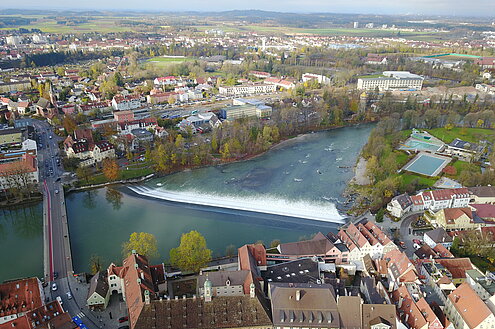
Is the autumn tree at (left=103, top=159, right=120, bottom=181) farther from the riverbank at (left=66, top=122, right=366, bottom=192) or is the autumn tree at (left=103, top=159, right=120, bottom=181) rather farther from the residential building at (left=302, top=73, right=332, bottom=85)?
the residential building at (left=302, top=73, right=332, bottom=85)

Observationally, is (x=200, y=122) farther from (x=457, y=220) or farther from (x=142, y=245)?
(x=457, y=220)

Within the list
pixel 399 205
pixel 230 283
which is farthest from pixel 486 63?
pixel 230 283

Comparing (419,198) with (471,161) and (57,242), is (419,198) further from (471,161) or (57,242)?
(57,242)

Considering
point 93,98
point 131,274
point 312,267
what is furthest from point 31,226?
point 93,98

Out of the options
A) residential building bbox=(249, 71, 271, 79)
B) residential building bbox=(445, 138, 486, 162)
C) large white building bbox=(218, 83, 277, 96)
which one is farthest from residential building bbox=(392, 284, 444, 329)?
residential building bbox=(249, 71, 271, 79)

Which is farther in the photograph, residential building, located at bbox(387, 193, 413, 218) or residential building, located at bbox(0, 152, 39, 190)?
residential building, located at bbox(0, 152, 39, 190)

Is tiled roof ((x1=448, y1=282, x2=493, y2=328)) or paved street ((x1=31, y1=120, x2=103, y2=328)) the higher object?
tiled roof ((x1=448, y1=282, x2=493, y2=328))
